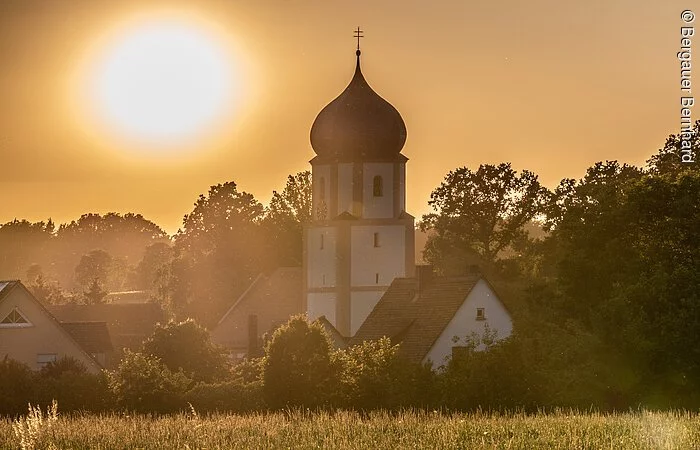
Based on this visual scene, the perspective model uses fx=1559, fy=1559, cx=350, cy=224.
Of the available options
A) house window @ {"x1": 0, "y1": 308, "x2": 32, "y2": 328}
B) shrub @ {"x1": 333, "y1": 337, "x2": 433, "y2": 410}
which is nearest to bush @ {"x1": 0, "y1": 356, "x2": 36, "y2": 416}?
shrub @ {"x1": 333, "y1": 337, "x2": 433, "y2": 410}

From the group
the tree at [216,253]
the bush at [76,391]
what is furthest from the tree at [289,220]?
the bush at [76,391]

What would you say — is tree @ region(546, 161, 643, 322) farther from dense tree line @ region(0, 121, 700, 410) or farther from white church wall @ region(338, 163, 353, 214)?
white church wall @ region(338, 163, 353, 214)

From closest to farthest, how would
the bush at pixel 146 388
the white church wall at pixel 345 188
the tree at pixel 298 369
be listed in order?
1. the tree at pixel 298 369
2. the bush at pixel 146 388
3. the white church wall at pixel 345 188

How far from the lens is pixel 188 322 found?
69.7m

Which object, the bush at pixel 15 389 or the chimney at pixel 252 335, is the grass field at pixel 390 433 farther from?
the chimney at pixel 252 335

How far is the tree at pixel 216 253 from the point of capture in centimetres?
11562

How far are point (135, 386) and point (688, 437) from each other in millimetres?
28796

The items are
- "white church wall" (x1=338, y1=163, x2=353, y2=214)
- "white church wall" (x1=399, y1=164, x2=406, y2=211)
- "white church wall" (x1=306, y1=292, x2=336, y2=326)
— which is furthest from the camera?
"white church wall" (x1=399, y1=164, x2=406, y2=211)

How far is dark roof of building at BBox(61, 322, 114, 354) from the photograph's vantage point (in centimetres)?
8669

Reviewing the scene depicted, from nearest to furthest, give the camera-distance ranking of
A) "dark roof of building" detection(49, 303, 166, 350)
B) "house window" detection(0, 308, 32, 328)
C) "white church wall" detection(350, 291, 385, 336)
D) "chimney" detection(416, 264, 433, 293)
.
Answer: "house window" detection(0, 308, 32, 328)
"chimney" detection(416, 264, 433, 293)
"white church wall" detection(350, 291, 385, 336)
"dark roof of building" detection(49, 303, 166, 350)

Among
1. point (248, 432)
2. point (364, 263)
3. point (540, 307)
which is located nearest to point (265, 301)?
point (364, 263)

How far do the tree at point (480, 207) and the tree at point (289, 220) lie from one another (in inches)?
713

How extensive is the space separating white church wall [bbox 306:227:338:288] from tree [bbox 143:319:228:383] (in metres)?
19.9

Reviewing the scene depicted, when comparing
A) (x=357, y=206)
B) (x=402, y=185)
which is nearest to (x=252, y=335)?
(x=357, y=206)
